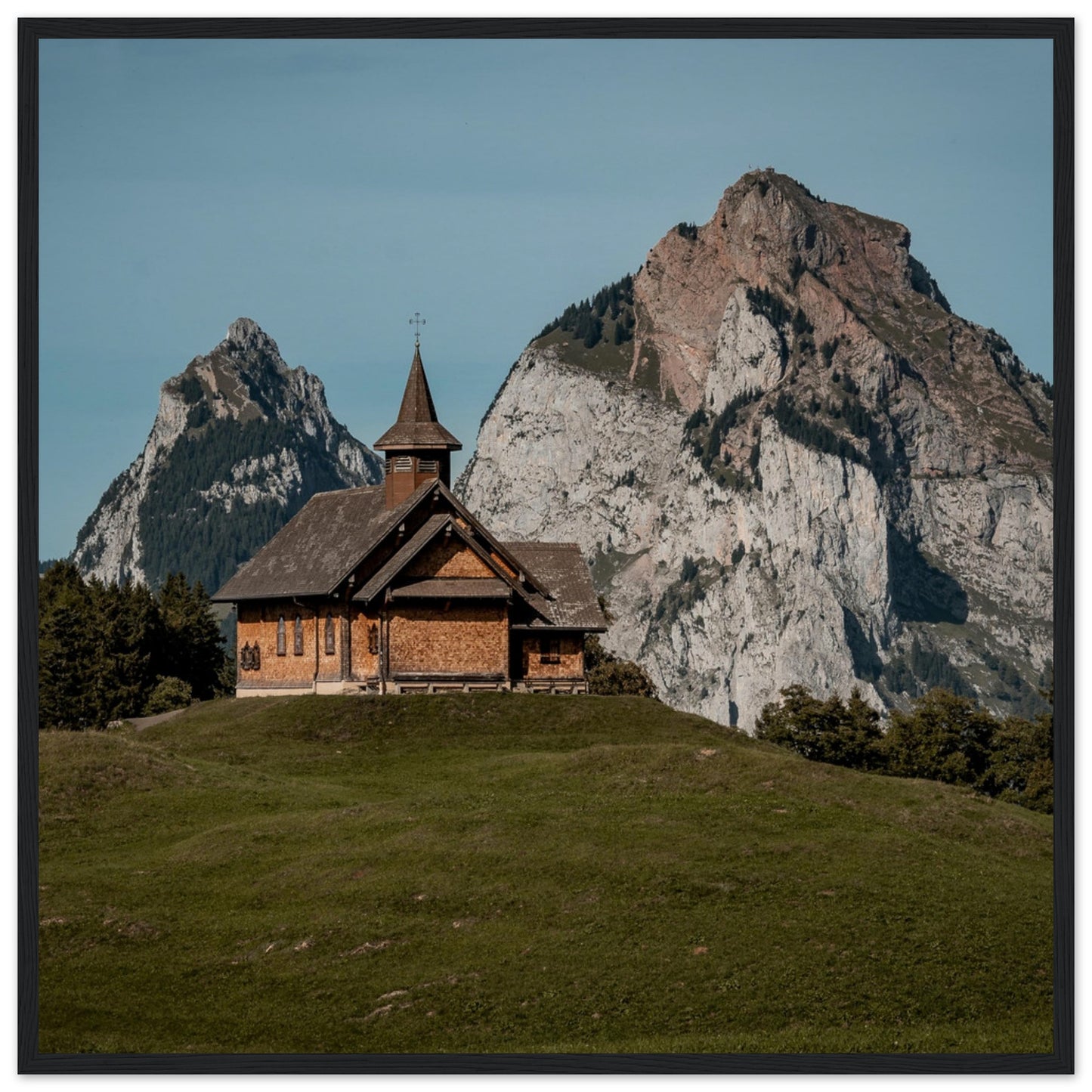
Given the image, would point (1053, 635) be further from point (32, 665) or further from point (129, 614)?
point (129, 614)

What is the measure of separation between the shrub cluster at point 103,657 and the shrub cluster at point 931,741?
28478mm

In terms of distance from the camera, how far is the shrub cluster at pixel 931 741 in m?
73.5

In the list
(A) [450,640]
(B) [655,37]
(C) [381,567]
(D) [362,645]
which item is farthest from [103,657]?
(B) [655,37]

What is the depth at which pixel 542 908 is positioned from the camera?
34.4 m

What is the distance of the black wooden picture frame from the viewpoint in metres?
25.5

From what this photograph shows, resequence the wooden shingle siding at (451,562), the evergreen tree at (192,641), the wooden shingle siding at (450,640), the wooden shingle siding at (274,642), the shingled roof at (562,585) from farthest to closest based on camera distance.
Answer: the evergreen tree at (192,641)
the shingled roof at (562,585)
the wooden shingle siding at (274,642)
the wooden shingle siding at (451,562)
the wooden shingle siding at (450,640)

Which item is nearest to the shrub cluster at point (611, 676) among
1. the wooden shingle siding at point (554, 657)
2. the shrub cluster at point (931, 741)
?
the shrub cluster at point (931, 741)

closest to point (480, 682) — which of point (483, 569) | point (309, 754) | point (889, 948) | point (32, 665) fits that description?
point (483, 569)

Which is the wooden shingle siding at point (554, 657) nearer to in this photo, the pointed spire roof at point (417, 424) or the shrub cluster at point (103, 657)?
the pointed spire roof at point (417, 424)

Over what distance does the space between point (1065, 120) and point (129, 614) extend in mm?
65859

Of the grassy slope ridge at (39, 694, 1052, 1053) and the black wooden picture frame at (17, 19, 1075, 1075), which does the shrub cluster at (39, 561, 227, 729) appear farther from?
the black wooden picture frame at (17, 19, 1075, 1075)

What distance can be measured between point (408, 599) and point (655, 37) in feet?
140

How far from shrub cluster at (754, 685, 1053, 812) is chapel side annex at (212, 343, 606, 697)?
1130 centimetres

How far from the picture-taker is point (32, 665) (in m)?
25.9
